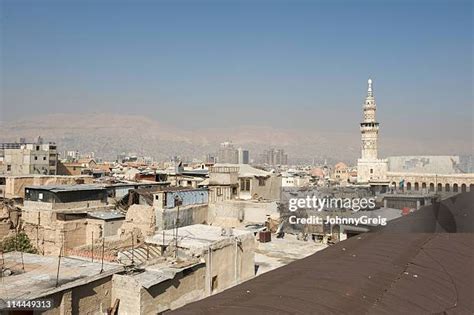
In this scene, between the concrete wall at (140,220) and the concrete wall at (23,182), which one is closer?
the concrete wall at (140,220)

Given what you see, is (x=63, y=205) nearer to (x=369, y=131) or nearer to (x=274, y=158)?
(x=369, y=131)

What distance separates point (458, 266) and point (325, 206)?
A: 15938 mm

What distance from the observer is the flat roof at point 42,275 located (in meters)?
8.43

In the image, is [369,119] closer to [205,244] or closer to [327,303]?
[205,244]

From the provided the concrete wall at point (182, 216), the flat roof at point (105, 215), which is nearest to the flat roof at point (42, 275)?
the flat roof at point (105, 215)

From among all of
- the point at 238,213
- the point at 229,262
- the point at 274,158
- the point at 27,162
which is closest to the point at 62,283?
the point at 229,262

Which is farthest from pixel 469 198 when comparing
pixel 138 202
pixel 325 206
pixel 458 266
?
pixel 138 202

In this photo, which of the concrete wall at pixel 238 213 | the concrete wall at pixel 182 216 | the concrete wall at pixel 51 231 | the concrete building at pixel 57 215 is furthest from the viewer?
the concrete wall at pixel 238 213

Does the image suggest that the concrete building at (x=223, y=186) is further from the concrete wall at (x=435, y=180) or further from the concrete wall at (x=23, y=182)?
the concrete wall at (x=435, y=180)

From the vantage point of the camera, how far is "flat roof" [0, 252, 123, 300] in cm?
843

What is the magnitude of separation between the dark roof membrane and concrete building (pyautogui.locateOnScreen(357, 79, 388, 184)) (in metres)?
47.0

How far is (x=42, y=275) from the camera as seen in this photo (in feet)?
31.1

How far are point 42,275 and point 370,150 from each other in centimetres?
4906

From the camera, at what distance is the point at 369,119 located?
54.7 metres
